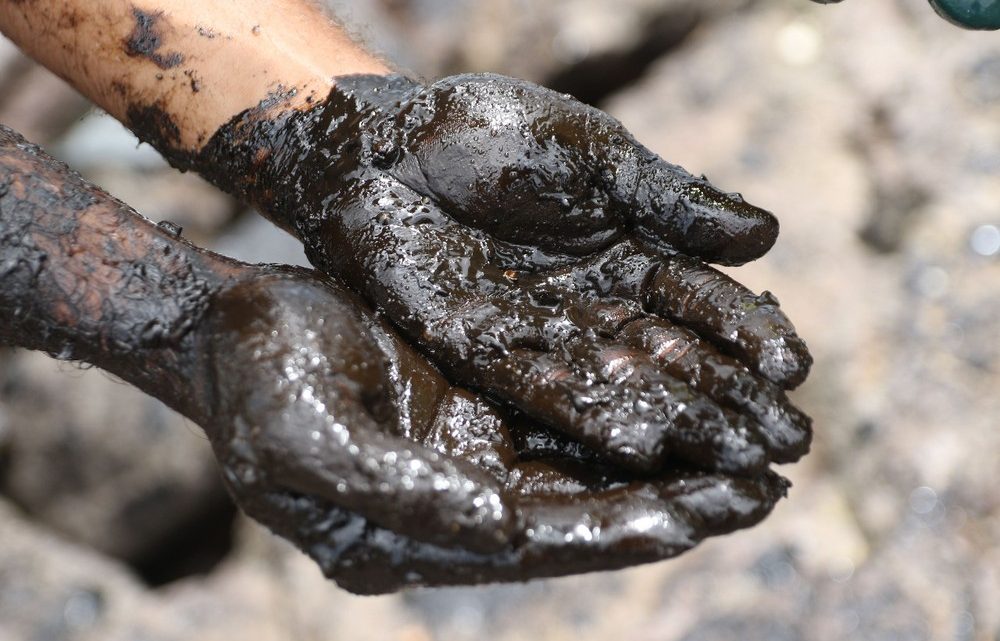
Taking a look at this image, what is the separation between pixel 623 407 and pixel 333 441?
69 cm

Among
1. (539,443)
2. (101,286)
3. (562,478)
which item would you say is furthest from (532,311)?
(101,286)

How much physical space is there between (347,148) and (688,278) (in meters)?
1.06

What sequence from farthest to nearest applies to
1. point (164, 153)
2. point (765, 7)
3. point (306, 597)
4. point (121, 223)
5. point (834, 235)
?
point (765, 7)
point (834, 235)
point (306, 597)
point (164, 153)
point (121, 223)

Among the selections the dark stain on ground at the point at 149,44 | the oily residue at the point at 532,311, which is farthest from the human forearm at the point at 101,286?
the dark stain on ground at the point at 149,44

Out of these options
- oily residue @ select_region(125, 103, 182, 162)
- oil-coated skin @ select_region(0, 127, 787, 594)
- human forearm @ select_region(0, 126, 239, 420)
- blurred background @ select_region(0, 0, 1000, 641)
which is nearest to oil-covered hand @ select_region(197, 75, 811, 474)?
oil-coated skin @ select_region(0, 127, 787, 594)

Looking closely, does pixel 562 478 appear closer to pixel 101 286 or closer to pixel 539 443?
pixel 539 443

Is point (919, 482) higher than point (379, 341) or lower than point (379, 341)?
lower

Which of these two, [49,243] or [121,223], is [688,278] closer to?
[121,223]

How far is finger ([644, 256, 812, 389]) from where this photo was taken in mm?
2064

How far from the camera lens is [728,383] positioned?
6.73 feet

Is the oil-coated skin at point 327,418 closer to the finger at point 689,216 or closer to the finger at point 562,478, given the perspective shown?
the finger at point 562,478

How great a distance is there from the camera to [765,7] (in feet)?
20.4

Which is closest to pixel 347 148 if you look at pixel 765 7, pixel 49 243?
pixel 49 243

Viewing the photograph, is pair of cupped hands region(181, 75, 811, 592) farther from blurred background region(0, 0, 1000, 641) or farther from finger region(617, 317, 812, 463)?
blurred background region(0, 0, 1000, 641)
